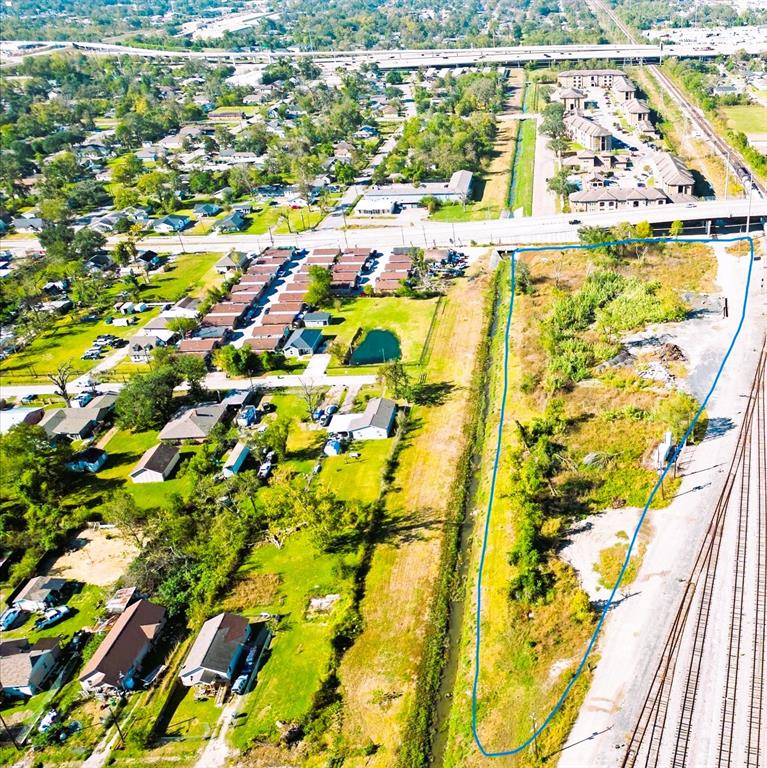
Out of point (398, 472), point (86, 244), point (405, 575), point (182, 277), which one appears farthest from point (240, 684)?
point (86, 244)

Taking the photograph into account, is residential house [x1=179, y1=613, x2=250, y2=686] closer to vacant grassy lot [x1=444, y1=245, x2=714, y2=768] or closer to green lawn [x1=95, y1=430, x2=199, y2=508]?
vacant grassy lot [x1=444, y1=245, x2=714, y2=768]

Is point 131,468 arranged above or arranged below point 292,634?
above

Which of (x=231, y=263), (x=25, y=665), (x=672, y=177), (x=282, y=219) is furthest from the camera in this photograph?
(x=282, y=219)

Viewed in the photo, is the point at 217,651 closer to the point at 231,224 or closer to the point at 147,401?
the point at 147,401

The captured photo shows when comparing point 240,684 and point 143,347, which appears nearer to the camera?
point 240,684

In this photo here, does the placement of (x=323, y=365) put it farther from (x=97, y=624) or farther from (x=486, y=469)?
(x=97, y=624)

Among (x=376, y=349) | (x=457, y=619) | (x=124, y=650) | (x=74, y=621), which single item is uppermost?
(x=376, y=349)

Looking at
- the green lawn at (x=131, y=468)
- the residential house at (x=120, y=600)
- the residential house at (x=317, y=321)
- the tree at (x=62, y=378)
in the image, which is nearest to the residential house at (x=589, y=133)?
the residential house at (x=317, y=321)
